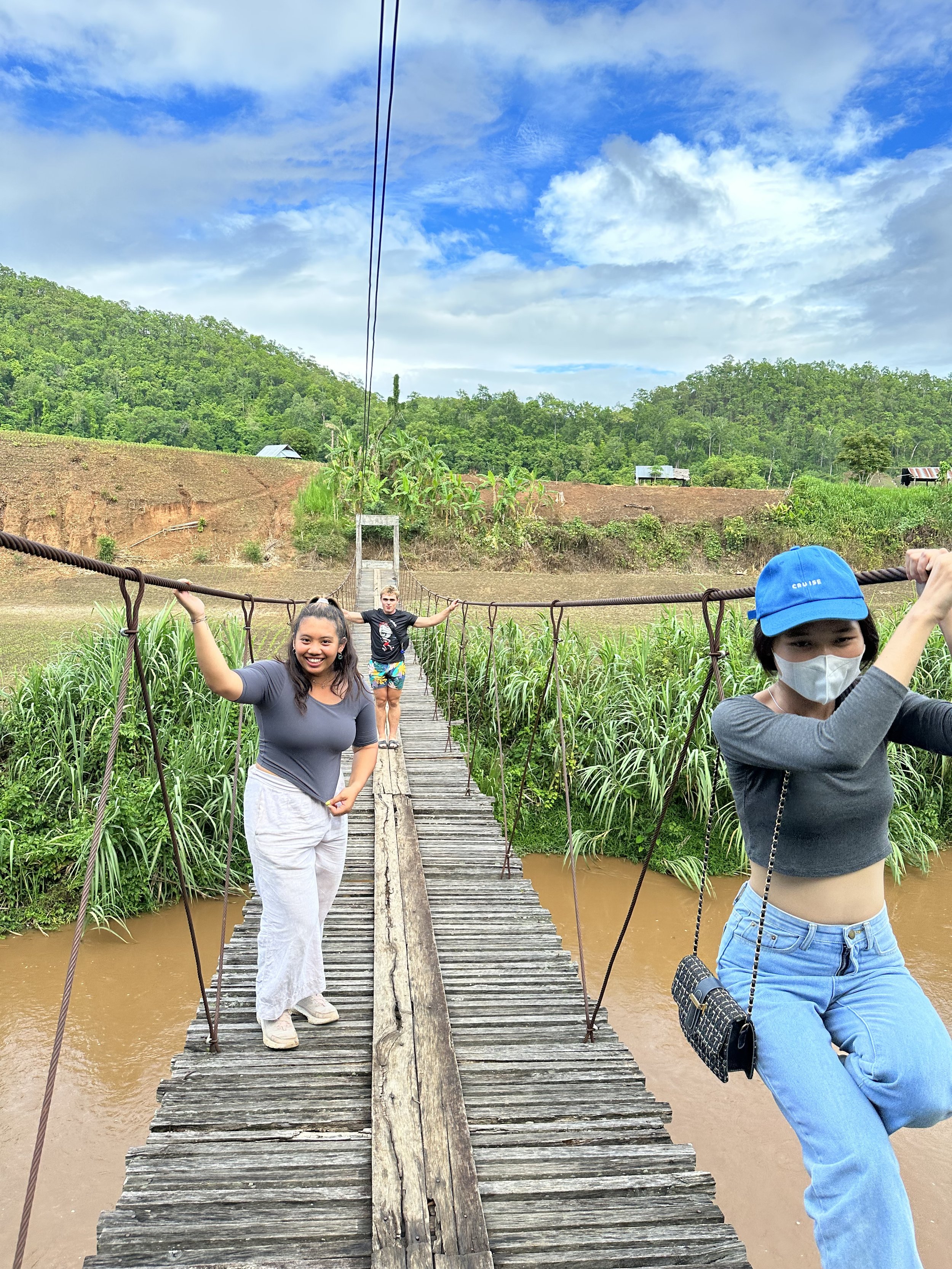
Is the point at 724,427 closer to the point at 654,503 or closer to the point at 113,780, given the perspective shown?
the point at 654,503

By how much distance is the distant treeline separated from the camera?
99.0 feet

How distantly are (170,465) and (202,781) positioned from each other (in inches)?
826

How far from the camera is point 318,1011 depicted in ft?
6.56

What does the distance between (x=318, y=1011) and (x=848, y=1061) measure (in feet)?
4.67

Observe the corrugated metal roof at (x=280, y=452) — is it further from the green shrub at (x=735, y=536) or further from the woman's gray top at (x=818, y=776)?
the woman's gray top at (x=818, y=776)

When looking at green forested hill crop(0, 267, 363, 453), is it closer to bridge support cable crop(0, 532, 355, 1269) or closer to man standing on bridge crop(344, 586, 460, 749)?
man standing on bridge crop(344, 586, 460, 749)

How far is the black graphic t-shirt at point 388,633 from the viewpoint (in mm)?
4262

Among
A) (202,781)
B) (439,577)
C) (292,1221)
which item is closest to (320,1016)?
(292,1221)

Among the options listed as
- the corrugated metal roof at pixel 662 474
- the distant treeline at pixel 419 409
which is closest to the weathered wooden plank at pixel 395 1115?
the distant treeline at pixel 419 409

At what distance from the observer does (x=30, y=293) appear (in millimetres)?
36531

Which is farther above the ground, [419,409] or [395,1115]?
[419,409]

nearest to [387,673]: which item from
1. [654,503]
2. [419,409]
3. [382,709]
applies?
[382,709]

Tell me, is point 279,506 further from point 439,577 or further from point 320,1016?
point 320,1016

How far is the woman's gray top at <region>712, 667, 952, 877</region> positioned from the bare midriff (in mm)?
16
